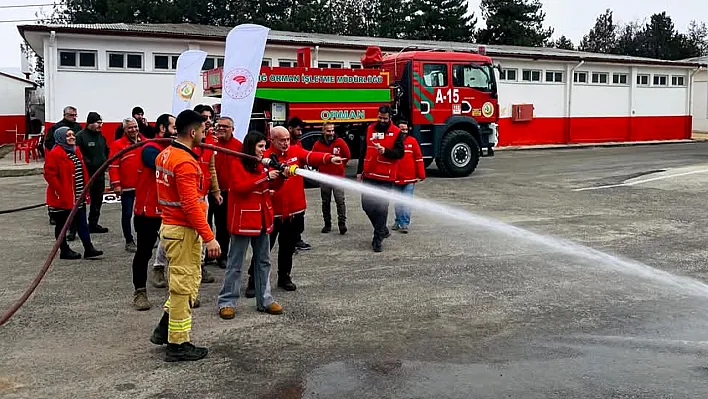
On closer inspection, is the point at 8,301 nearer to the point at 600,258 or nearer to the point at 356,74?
the point at 600,258

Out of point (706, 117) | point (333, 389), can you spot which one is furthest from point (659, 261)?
point (706, 117)

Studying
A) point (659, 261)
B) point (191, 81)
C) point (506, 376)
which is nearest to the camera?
point (506, 376)

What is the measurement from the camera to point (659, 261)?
28.1ft

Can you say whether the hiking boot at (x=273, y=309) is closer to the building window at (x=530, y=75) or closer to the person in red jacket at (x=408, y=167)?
the person in red jacket at (x=408, y=167)

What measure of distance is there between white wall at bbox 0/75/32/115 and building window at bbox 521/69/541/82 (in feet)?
74.3

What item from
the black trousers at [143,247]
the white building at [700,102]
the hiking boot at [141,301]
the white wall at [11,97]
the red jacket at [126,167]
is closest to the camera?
the hiking boot at [141,301]

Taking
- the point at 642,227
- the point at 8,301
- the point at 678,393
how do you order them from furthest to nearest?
1. the point at 642,227
2. the point at 8,301
3. the point at 678,393

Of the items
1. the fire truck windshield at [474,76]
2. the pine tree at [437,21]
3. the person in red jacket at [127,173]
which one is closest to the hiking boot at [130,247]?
the person in red jacket at [127,173]

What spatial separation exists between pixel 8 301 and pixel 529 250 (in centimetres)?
595

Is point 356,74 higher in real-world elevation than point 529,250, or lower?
higher

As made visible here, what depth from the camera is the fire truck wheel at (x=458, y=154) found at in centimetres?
1742

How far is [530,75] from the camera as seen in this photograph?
31.4 meters

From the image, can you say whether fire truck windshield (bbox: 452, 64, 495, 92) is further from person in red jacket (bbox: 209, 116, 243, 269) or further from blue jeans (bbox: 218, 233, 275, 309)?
blue jeans (bbox: 218, 233, 275, 309)

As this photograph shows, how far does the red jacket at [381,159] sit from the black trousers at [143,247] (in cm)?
369
